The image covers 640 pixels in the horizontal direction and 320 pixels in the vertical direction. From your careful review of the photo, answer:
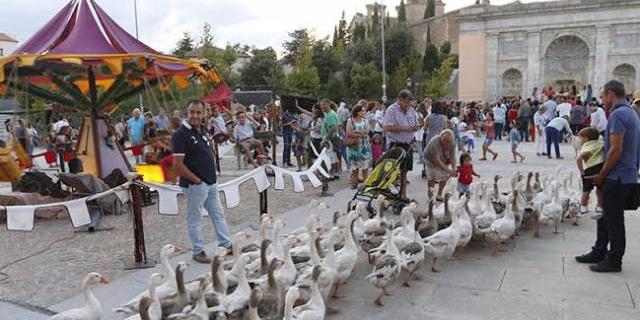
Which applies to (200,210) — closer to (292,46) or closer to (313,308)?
(313,308)

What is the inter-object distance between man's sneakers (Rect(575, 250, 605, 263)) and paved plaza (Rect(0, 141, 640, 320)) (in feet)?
0.39

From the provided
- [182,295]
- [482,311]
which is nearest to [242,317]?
[182,295]

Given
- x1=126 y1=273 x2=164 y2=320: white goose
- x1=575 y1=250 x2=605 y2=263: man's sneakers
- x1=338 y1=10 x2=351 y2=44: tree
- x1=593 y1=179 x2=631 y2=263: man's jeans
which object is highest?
x1=338 y1=10 x2=351 y2=44: tree

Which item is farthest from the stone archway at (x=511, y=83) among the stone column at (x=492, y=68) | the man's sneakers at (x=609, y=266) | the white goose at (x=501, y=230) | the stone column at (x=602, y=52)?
the man's sneakers at (x=609, y=266)

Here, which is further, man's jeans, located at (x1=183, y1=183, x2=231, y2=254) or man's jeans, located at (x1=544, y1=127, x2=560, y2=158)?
man's jeans, located at (x1=544, y1=127, x2=560, y2=158)

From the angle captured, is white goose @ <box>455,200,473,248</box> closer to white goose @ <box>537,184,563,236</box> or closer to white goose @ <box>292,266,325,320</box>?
white goose @ <box>537,184,563,236</box>

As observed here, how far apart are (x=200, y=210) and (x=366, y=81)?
35.8 meters

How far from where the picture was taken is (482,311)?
4859 millimetres

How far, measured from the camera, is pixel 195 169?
19.9 feet

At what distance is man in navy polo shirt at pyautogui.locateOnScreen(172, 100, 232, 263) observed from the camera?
5.90m

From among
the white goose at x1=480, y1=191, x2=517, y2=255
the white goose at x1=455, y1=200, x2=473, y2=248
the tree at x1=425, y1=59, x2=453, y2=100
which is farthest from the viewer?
the tree at x1=425, y1=59, x2=453, y2=100

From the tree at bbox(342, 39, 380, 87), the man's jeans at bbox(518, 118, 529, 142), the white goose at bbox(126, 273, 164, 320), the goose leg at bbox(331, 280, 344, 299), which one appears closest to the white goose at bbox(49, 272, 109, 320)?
the white goose at bbox(126, 273, 164, 320)

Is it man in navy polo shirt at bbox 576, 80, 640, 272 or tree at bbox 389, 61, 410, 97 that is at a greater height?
tree at bbox 389, 61, 410, 97

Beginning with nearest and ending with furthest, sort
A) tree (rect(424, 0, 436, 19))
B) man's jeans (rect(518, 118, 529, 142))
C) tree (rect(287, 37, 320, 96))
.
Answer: man's jeans (rect(518, 118, 529, 142)) < tree (rect(287, 37, 320, 96)) < tree (rect(424, 0, 436, 19))
